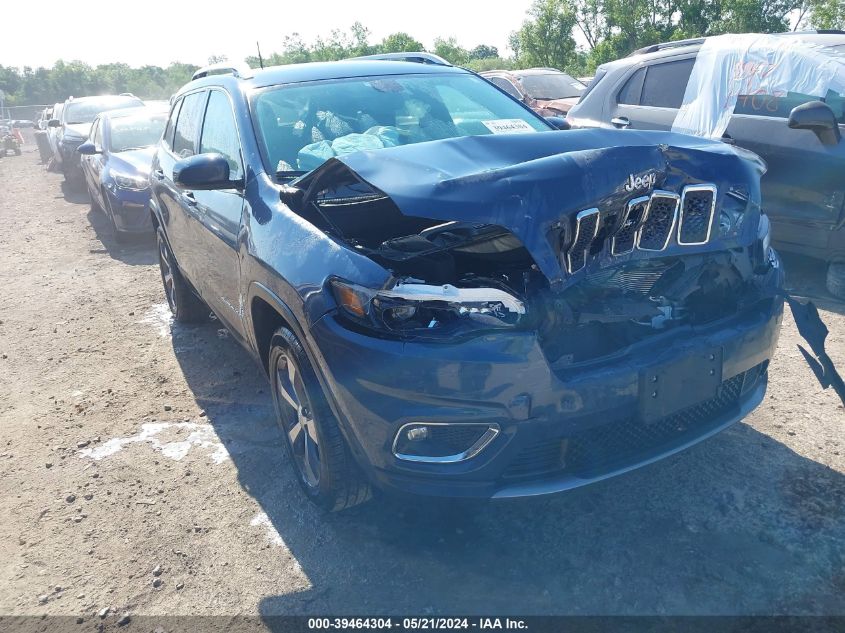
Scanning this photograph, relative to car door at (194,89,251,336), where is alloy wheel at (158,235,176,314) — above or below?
below

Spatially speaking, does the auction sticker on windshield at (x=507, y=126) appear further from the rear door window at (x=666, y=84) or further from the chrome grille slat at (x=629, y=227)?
the rear door window at (x=666, y=84)

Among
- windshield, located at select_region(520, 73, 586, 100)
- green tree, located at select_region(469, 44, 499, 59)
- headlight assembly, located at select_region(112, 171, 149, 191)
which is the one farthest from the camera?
green tree, located at select_region(469, 44, 499, 59)

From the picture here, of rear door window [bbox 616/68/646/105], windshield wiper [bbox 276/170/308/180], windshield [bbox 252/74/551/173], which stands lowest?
rear door window [bbox 616/68/646/105]

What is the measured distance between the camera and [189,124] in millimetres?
4645

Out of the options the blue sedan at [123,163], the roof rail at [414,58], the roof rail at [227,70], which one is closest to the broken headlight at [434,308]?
the roof rail at [227,70]

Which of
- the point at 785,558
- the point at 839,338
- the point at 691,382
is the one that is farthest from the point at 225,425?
the point at 839,338

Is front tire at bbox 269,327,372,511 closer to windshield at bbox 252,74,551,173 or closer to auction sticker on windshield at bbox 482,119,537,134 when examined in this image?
windshield at bbox 252,74,551,173

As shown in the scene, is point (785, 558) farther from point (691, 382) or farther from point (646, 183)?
point (646, 183)

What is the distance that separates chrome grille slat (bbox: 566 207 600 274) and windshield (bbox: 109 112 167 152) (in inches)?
340

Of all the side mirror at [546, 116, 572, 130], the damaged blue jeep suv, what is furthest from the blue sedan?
the damaged blue jeep suv

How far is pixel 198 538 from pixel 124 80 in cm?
7117

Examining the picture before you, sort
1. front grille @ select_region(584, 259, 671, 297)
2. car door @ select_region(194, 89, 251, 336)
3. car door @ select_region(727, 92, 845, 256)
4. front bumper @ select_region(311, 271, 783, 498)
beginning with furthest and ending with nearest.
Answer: car door @ select_region(727, 92, 845, 256) → car door @ select_region(194, 89, 251, 336) → front grille @ select_region(584, 259, 671, 297) → front bumper @ select_region(311, 271, 783, 498)

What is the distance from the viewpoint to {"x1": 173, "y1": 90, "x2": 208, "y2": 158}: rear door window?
439 cm

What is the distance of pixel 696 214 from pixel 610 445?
92 cm
